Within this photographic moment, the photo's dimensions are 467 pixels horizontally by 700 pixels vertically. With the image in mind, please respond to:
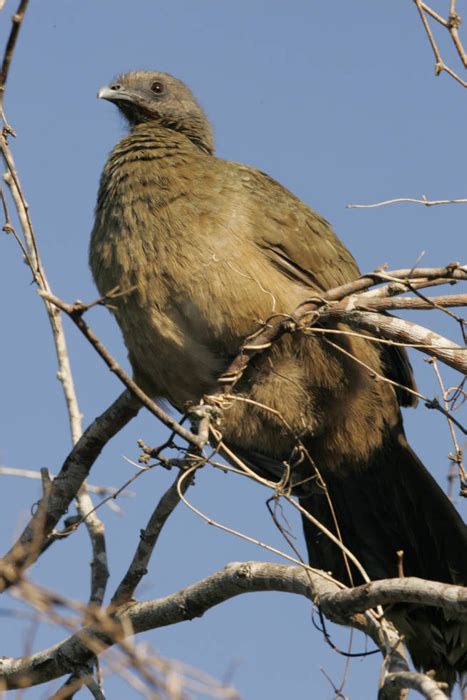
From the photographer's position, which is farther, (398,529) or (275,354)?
(398,529)

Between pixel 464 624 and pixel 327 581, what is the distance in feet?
4.20

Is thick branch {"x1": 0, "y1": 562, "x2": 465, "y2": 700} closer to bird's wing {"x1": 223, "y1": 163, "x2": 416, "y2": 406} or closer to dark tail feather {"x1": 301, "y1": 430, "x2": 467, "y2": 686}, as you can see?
dark tail feather {"x1": 301, "y1": 430, "x2": 467, "y2": 686}

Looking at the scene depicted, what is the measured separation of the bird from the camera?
4738 millimetres

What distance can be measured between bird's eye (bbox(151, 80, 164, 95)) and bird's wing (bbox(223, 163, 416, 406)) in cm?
114

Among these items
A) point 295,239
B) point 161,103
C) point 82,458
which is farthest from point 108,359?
point 161,103

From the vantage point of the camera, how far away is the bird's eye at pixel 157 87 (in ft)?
20.9

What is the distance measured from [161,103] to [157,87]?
0.17 metres

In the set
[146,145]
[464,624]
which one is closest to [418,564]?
[464,624]

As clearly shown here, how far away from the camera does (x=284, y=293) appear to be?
16.1ft

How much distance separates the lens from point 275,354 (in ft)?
15.9

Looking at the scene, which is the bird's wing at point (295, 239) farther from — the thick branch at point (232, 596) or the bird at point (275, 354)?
the thick branch at point (232, 596)

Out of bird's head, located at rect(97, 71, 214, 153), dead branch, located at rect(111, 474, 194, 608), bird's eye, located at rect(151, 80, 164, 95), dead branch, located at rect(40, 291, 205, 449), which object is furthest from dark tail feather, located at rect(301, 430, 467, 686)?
bird's eye, located at rect(151, 80, 164, 95)

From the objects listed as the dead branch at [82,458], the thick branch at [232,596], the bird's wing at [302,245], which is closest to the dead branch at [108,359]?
the thick branch at [232,596]

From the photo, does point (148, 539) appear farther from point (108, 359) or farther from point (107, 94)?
point (107, 94)
